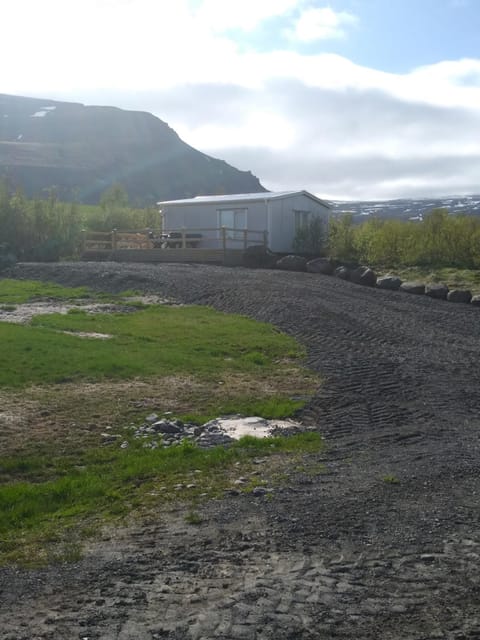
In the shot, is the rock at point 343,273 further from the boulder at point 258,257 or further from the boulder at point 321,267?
the boulder at point 258,257

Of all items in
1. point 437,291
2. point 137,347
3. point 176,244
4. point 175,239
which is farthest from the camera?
point 176,244

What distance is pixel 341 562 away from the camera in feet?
18.3

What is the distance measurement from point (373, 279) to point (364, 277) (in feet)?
1.08

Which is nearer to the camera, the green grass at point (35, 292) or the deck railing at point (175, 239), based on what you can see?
the green grass at point (35, 292)

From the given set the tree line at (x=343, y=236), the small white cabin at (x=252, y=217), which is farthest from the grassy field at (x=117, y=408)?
the small white cabin at (x=252, y=217)

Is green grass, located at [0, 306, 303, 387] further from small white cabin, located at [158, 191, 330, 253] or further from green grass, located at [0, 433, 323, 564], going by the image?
small white cabin, located at [158, 191, 330, 253]

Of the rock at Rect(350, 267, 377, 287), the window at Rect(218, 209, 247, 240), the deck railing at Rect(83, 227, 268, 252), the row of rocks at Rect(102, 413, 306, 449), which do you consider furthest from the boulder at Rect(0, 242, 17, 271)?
the row of rocks at Rect(102, 413, 306, 449)

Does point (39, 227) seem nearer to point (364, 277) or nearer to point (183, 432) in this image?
point (364, 277)

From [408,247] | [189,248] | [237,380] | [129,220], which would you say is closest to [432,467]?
[237,380]

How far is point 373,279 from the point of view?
27984 mm

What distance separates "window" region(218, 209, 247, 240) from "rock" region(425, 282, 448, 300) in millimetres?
12921

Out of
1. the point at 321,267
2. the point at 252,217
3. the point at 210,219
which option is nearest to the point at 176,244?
the point at 210,219

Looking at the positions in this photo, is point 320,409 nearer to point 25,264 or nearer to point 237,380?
point 237,380

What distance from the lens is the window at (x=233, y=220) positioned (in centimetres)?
3743
